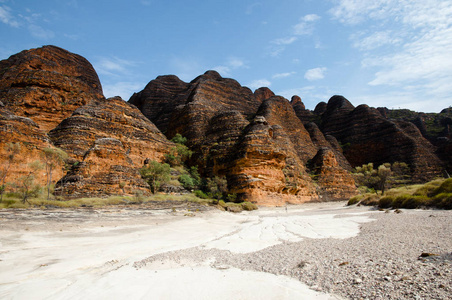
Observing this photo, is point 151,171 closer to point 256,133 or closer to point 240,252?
point 256,133

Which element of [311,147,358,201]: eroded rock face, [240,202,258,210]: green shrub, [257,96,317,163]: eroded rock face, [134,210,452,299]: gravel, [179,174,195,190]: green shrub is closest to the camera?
[134,210,452,299]: gravel

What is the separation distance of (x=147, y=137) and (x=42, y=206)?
18960mm

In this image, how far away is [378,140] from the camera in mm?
60406

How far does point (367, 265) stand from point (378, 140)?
69.1 m

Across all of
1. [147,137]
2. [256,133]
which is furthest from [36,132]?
[256,133]

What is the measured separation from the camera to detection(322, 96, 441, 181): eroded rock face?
50.5m

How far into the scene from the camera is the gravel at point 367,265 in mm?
2645

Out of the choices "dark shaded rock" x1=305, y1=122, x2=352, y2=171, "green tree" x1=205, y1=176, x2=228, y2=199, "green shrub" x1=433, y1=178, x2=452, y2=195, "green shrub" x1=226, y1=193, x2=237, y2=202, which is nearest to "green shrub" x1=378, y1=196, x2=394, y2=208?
"green shrub" x1=433, y1=178, x2=452, y2=195

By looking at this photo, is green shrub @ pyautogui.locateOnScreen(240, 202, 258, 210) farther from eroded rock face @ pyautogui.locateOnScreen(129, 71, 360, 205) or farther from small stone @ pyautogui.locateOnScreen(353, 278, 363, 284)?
small stone @ pyautogui.locateOnScreen(353, 278, 363, 284)

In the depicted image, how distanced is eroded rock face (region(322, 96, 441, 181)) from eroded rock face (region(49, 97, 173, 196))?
54519mm

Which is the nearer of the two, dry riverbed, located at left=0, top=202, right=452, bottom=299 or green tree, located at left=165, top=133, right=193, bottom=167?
dry riverbed, located at left=0, top=202, right=452, bottom=299

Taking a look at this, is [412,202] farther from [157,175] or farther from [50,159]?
[50,159]

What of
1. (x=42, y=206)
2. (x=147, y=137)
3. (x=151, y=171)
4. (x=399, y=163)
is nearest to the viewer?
(x=42, y=206)

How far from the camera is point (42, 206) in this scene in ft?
37.3
